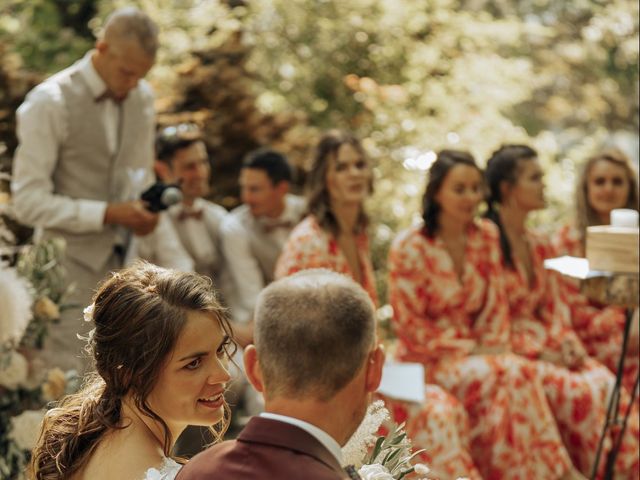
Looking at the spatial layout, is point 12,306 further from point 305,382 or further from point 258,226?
point 258,226

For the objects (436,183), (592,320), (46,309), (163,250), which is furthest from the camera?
(592,320)

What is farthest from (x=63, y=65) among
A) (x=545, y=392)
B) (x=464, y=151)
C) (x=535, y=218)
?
(x=545, y=392)

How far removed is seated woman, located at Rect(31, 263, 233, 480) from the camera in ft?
8.23

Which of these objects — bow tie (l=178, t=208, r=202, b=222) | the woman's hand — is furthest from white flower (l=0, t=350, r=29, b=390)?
the woman's hand

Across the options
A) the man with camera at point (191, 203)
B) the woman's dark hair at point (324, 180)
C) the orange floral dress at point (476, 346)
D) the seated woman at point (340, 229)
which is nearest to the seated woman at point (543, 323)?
the orange floral dress at point (476, 346)

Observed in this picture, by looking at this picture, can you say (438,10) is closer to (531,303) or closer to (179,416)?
(531,303)

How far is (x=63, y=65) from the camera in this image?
28.7 feet

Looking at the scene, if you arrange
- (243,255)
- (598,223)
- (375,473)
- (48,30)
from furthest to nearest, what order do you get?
1. (48,30)
2. (243,255)
3. (598,223)
4. (375,473)

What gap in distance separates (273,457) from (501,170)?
406 centimetres

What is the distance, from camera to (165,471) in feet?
7.84

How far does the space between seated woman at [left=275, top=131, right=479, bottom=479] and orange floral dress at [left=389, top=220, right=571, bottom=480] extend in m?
0.14

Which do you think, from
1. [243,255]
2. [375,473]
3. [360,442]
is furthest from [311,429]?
[243,255]

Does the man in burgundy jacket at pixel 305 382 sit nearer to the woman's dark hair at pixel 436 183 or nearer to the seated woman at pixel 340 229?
the seated woman at pixel 340 229

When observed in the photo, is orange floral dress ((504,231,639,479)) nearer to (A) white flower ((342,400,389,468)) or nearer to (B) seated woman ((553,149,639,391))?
(B) seated woman ((553,149,639,391))
